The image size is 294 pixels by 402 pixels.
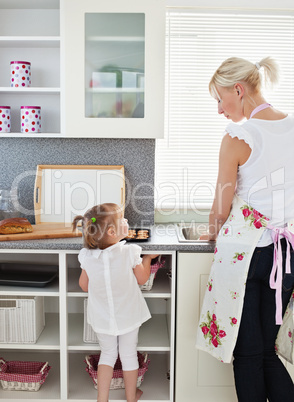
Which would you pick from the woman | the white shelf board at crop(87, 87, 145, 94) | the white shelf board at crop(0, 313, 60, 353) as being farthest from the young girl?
the white shelf board at crop(87, 87, 145, 94)

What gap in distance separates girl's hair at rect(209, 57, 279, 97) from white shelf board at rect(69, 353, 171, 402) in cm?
137

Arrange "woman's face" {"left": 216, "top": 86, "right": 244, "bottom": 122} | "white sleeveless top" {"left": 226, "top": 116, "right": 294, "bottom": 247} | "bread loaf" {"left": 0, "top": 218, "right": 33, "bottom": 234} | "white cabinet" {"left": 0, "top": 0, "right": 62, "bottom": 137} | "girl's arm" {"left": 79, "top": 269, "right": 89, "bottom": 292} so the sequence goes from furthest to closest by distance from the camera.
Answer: "white cabinet" {"left": 0, "top": 0, "right": 62, "bottom": 137}
"bread loaf" {"left": 0, "top": 218, "right": 33, "bottom": 234}
"girl's arm" {"left": 79, "top": 269, "right": 89, "bottom": 292}
"woman's face" {"left": 216, "top": 86, "right": 244, "bottom": 122}
"white sleeveless top" {"left": 226, "top": 116, "right": 294, "bottom": 247}

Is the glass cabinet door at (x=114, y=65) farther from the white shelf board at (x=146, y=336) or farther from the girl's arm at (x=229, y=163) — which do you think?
the white shelf board at (x=146, y=336)

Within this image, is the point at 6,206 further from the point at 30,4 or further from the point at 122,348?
the point at 30,4

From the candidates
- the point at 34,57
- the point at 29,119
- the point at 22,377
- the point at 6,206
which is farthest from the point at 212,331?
the point at 34,57

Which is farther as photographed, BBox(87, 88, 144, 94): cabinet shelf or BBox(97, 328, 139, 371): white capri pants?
BBox(87, 88, 144, 94): cabinet shelf

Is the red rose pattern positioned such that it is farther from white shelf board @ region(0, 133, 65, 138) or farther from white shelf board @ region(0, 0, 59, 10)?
white shelf board @ region(0, 0, 59, 10)

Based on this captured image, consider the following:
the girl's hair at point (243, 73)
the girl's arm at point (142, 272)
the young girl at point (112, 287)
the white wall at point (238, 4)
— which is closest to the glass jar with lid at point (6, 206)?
the young girl at point (112, 287)

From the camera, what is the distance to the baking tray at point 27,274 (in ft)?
6.55

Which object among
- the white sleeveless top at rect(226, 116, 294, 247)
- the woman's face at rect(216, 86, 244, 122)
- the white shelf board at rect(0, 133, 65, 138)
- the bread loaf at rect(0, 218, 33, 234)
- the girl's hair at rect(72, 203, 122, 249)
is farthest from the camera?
the white shelf board at rect(0, 133, 65, 138)

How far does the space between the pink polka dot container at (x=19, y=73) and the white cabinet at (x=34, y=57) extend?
0.12 metres

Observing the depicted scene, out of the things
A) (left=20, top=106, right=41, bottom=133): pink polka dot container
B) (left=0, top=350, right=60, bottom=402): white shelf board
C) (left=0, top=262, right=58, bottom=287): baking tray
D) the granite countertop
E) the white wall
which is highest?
the white wall

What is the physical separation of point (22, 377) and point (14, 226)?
681mm

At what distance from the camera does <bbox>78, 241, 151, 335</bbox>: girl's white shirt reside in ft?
5.82
